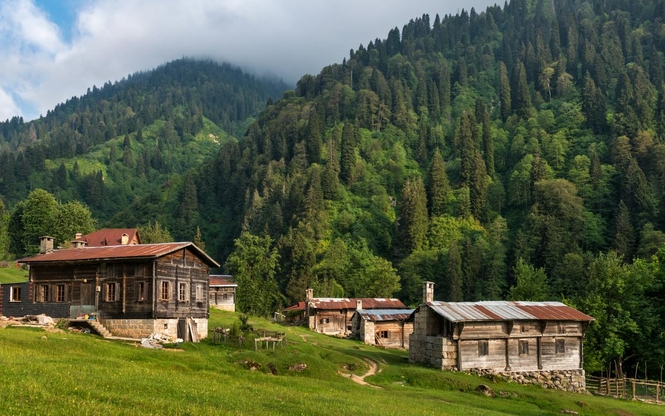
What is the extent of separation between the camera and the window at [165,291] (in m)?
46.5

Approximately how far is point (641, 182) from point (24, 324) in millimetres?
130987

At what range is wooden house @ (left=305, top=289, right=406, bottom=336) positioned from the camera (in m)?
85.1

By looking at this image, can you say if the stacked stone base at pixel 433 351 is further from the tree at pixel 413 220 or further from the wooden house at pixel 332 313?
the tree at pixel 413 220

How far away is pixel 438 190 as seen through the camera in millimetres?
153375

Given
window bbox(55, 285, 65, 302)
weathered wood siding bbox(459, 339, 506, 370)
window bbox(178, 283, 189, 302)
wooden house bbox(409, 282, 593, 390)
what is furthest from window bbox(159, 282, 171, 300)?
weathered wood siding bbox(459, 339, 506, 370)

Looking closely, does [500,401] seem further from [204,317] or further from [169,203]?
[169,203]

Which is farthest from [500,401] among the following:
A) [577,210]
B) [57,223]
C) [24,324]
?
[577,210]

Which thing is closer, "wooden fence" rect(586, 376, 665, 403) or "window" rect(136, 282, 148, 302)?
"window" rect(136, 282, 148, 302)

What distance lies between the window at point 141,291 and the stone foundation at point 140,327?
1699 mm

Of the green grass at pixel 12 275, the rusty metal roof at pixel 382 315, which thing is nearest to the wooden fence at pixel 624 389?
the rusty metal roof at pixel 382 315

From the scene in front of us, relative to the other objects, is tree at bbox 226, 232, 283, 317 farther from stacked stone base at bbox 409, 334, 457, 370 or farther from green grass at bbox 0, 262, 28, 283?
stacked stone base at bbox 409, 334, 457, 370

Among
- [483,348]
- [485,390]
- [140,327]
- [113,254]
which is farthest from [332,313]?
[485,390]

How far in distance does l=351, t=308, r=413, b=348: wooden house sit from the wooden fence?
994 inches

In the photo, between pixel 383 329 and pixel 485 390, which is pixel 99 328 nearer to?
pixel 485 390
